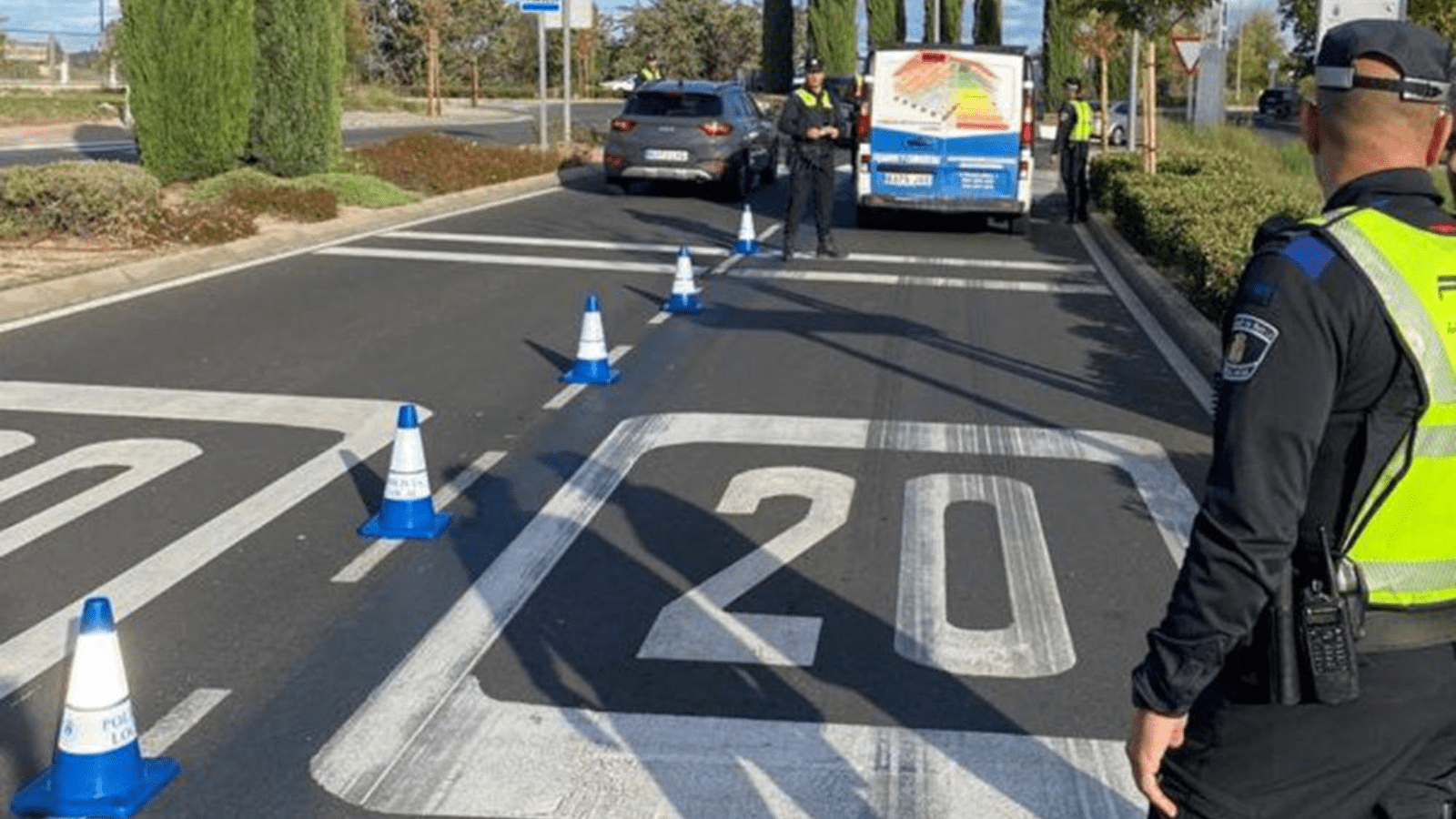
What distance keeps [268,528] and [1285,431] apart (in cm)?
531

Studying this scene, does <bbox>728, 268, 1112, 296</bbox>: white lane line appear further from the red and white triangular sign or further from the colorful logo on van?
the red and white triangular sign

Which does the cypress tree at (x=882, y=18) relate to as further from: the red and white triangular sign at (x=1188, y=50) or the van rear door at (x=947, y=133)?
the van rear door at (x=947, y=133)

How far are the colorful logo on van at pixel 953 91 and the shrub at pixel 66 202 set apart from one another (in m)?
9.21

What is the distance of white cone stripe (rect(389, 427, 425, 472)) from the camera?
6734 mm

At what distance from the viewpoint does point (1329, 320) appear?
232cm

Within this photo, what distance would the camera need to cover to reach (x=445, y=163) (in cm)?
2573

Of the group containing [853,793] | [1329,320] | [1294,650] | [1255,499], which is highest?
[1329,320]

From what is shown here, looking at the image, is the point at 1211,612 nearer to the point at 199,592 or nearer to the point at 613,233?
the point at 199,592

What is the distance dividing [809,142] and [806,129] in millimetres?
158

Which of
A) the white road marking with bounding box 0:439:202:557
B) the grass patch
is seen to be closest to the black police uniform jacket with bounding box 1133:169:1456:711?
the white road marking with bounding box 0:439:202:557

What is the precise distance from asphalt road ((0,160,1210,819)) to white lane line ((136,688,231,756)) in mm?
14

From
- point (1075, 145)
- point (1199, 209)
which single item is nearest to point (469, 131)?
point (1075, 145)

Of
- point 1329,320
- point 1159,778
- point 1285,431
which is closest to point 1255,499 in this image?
point 1285,431

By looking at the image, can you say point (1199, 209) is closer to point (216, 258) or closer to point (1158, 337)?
point (1158, 337)
